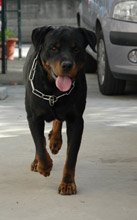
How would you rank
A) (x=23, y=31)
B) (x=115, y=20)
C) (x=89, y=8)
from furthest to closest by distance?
1. (x=23, y=31)
2. (x=89, y=8)
3. (x=115, y=20)

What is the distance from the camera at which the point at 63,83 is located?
4473 millimetres

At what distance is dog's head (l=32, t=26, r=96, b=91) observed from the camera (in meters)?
4.39

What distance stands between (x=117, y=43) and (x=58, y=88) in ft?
11.7

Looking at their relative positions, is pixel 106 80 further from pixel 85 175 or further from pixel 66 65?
pixel 66 65

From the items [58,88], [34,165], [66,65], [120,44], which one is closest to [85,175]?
[34,165]

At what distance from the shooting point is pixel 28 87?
4.86 meters

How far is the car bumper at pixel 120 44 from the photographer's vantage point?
7.88 meters

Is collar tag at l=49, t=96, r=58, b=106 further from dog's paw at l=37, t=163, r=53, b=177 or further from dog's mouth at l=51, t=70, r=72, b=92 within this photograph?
dog's paw at l=37, t=163, r=53, b=177

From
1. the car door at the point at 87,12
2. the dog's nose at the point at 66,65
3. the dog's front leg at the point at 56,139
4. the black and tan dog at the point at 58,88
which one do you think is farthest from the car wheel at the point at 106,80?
the dog's nose at the point at 66,65

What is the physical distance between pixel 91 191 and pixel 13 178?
646 mm

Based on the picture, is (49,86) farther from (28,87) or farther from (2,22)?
(2,22)

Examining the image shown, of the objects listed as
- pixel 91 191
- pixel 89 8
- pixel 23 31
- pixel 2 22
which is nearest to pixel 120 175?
pixel 91 191

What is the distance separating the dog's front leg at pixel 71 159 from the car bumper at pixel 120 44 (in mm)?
3301

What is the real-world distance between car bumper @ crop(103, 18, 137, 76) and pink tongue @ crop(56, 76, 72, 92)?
3490 millimetres
